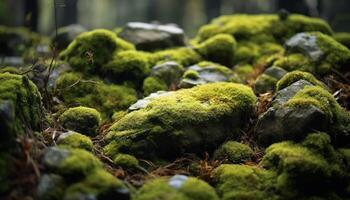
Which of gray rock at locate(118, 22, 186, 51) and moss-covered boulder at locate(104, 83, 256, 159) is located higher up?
gray rock at locate(118, 22, 186, 51)

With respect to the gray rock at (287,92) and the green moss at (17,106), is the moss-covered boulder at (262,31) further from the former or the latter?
the green moss at (17,106)

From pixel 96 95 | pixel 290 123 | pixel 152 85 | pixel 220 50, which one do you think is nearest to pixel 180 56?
pixel 220 50

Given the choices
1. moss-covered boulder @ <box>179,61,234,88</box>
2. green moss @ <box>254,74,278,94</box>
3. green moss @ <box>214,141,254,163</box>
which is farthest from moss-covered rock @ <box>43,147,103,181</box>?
green moss @ <box>254,74,278,94</box>

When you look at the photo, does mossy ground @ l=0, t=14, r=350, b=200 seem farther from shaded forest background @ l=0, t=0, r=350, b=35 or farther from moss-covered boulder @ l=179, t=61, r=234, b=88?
shaded forest background @ l=0, t=0, r=350, b=35

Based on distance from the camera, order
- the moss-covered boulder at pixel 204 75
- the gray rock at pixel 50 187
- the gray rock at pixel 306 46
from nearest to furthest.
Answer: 1. the gray rock at pixel 50 187
2. the moss-covered boulder at pixel 204 75
3. the gray rock at pixel 306 46

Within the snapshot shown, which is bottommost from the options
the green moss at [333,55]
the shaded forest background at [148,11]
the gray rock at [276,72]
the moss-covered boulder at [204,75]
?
the shaded forest background at [148,11]

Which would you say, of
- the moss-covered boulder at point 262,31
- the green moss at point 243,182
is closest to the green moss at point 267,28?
the moss-covered boulder at point 262,31
